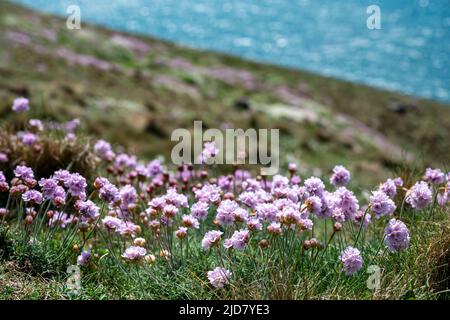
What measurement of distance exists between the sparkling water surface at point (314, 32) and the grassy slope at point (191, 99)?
57.4 feet

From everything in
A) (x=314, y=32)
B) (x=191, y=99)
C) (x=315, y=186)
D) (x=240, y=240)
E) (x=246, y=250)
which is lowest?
(x=191, y=99)

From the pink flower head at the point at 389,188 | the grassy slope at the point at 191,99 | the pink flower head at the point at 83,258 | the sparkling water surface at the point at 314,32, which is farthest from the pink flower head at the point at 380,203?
the sparkling water surface at the point at 314,32

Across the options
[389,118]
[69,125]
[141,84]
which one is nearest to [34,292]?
[69,125]

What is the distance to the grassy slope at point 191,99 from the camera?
16.5m

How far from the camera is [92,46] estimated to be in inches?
1283

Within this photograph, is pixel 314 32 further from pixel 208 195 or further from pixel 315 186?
pixel 315 186

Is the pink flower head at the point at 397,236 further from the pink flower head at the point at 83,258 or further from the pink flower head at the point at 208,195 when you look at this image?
the pink flower head at the point at 83,258

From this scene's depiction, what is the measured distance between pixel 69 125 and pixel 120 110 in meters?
11.2

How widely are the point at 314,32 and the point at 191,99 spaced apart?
61.9 meters

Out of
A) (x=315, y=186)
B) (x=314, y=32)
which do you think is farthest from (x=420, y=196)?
(x=314, y=32)

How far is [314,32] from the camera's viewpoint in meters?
83.9

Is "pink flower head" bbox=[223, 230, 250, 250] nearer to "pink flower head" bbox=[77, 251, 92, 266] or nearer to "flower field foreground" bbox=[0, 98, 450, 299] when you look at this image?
"flower field foreground" bbox=[0, 98, 450, 299]
